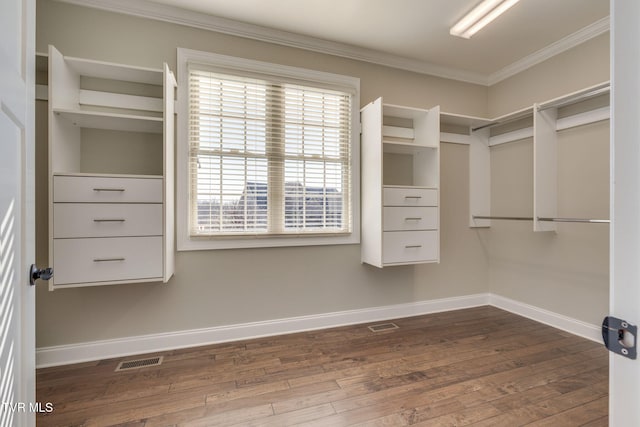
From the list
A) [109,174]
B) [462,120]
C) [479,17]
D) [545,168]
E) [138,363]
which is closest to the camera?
[109,174]

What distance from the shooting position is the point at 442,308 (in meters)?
3.15

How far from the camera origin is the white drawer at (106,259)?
6.07 feet

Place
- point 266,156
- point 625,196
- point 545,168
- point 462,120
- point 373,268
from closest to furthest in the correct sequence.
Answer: point 625,196, point 266,156, point 545,168, point 373,268, point 462,120

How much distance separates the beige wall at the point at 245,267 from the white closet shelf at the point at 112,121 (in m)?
0.31

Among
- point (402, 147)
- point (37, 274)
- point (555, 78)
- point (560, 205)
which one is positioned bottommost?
point (37, 274)

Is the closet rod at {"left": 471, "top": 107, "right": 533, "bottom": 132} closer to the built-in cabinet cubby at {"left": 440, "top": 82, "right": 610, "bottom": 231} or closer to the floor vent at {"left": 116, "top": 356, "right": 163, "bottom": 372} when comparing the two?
the built-in cabinet cubby at {"left": 440, "top": 82, "right": 610, "bottom": 231}

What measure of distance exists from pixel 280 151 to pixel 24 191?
1855 millimetres

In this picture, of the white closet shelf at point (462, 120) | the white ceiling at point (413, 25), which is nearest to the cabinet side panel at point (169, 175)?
the white ceiling at point (413, 25)

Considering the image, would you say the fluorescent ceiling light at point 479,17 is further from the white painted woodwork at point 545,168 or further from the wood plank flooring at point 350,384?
the wood plank flooring at point 350,384

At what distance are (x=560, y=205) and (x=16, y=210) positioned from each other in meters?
3.55

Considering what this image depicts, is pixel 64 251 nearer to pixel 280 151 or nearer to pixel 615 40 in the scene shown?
pixel 280 151

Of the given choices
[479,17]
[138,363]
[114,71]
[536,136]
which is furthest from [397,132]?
[138,363]

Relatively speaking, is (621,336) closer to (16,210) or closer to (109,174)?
(16,210)

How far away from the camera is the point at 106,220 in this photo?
1.92m
